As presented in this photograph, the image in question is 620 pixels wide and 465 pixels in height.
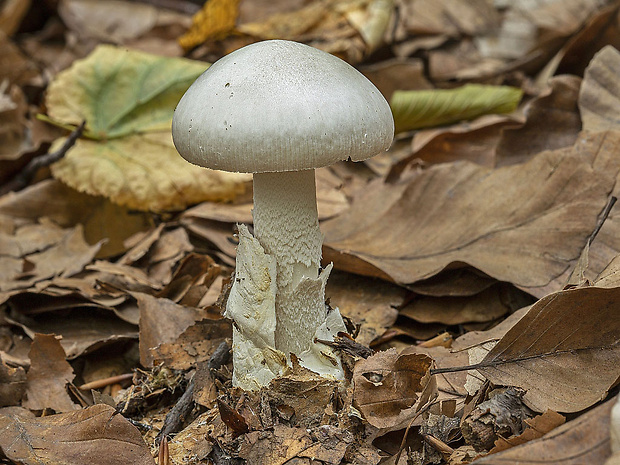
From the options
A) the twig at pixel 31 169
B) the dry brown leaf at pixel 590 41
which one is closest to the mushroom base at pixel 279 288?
the twig at pixel 31 169

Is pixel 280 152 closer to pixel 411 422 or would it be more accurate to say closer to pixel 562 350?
pixel 411 422

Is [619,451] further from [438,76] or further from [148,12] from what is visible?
[148,12]

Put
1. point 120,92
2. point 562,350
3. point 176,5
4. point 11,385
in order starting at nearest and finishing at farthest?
point 562,350
point 11,385
point 120,92
point 176,5

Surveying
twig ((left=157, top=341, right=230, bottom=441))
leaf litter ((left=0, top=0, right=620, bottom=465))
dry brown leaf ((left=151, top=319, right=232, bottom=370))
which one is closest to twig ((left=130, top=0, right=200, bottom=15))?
leaf litter ((left=0, top=0, right=620, bottom=465))

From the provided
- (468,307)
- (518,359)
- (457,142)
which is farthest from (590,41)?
(518,359)

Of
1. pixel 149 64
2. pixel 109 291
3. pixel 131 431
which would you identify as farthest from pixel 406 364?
pixel 149 64

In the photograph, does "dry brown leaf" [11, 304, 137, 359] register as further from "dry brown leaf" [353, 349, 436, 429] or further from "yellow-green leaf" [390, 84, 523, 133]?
"yellow-green leaf" [390, 84, 523, 133]

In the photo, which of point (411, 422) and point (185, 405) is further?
point (185, 405)
